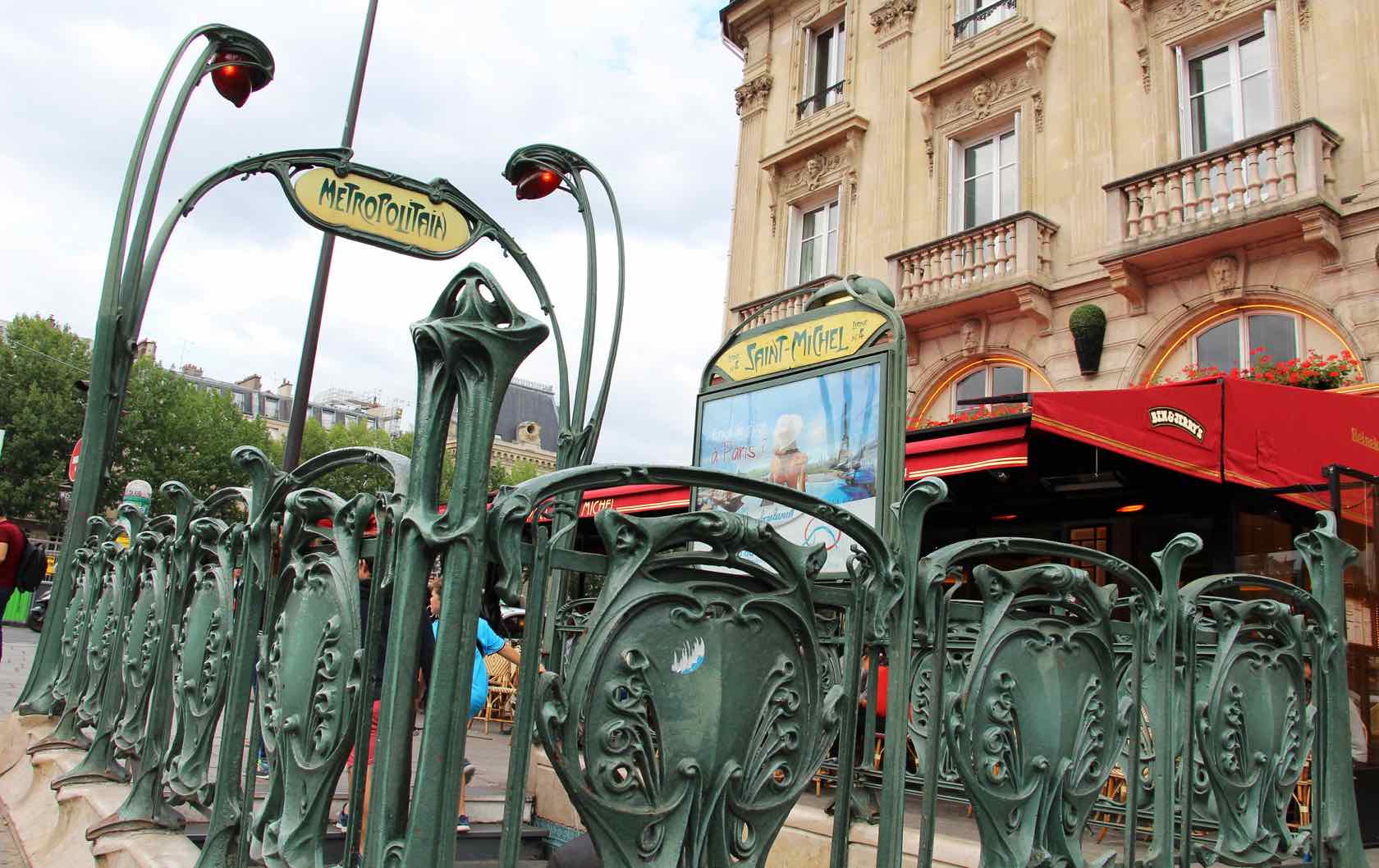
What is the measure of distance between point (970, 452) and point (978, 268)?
7397 mm

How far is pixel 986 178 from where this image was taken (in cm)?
1392

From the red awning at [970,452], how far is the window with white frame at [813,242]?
9743 mm

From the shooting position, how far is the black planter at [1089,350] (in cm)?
1173

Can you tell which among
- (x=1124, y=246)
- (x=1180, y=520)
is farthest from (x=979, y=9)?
(x=1180, y=520)

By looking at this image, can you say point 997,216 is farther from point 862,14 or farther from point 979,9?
point 862,14

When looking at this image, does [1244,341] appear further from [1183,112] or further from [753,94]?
[753,94]

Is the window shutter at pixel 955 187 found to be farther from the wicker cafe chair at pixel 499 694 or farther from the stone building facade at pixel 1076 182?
the wicker cafe chair at pixel 499 694

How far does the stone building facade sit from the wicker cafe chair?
6213 mm

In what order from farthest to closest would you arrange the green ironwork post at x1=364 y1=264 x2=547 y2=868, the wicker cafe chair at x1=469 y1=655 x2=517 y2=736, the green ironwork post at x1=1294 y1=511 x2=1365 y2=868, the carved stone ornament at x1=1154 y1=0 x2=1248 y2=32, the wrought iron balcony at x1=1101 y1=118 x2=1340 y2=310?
the wicker cafe chair at x1=469 y1=655 x2=517 y2=736 → the carved stone ornament at x1=1154 y1=0 x2=1248 y2=32 → the wrought iron balcony at x1=1101 y1=118 x2=1340 y2=310 → the green ironwork post at x1=1294 y1=511 x2=1365 y2=868 → the green ironwork post at x1=364 y1=264 x2=547 y2=868

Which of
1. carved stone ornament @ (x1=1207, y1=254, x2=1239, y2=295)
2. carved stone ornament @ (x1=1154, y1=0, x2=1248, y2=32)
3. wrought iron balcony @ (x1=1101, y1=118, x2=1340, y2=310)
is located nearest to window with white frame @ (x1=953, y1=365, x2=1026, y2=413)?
wrought iron balcony @ (x1=1101, y1=118, x2=1340, y2=310)

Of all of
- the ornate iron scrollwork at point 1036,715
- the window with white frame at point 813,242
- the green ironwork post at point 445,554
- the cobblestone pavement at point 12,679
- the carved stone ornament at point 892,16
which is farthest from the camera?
the window with white frame at point 813,242

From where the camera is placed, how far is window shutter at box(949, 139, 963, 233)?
554 inches

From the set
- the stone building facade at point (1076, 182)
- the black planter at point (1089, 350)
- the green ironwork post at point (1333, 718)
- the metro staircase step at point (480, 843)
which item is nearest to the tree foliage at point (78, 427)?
the stone building facade at point (1076, 182)

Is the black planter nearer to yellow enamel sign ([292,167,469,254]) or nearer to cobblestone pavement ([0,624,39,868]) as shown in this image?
yellow enamel sign ([292,167,469,254])
